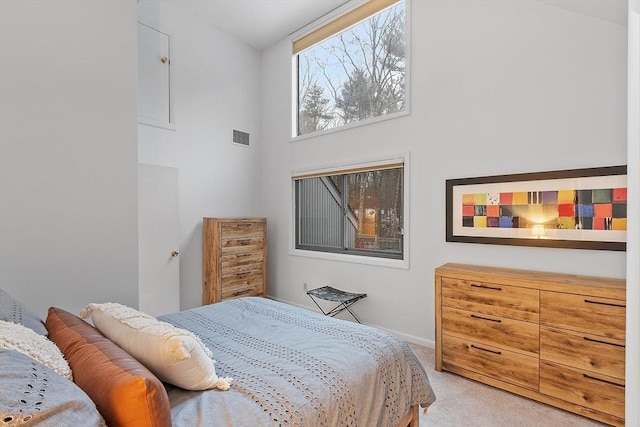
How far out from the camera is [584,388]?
6.31 feet

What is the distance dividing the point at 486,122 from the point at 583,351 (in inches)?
70.3

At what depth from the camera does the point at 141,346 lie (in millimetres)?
1081

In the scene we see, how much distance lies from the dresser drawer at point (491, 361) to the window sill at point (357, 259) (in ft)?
2.84

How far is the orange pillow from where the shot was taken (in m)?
0.78

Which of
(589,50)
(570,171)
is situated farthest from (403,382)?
(589,50)

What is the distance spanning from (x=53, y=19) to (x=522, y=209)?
11.3 feet

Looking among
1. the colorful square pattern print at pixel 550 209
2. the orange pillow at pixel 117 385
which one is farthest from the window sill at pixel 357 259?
the orange pillow at pixel 117 385

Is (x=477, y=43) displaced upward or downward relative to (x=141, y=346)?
upward

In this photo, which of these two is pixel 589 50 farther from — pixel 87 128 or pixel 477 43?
pixel 87 128

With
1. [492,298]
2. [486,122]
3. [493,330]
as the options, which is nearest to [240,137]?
[486,122]

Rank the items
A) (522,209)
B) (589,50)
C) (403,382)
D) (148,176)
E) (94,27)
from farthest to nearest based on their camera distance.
→ (148,176) → (522,209) → (589,50) → (94,27) → (403,382)

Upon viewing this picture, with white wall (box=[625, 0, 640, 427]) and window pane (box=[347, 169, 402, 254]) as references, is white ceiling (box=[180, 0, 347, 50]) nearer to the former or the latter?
window pane (box=[347, 169, 402, 254])

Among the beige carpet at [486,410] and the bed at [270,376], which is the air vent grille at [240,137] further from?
the beige carpet at [486,410]

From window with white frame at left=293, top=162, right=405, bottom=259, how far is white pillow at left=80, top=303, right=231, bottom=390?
2496 mm
